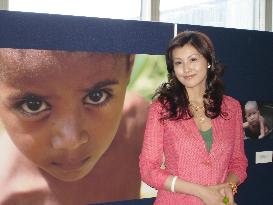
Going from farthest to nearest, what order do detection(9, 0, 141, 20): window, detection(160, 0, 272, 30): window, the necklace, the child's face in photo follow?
detection(160, 0, 272, 30): window → detection(9, 0, 141, 20): window → the child's face in photo → the necklace

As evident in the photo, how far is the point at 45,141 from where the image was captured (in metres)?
1.79

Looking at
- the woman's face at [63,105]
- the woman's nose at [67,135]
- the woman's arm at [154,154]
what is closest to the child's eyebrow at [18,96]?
the woman's face at [63,105]

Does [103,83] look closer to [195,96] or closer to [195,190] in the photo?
[195,96]

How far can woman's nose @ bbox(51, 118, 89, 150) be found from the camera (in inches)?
71.2

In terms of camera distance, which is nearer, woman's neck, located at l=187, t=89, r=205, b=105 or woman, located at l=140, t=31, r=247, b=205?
woman, located at l=140, t=31, r=247, b=205

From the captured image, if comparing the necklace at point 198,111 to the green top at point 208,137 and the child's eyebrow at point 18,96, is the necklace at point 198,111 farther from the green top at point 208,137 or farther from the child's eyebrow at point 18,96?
the child's eyebrow at point 18,96

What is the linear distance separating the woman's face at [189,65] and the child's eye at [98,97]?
476mm

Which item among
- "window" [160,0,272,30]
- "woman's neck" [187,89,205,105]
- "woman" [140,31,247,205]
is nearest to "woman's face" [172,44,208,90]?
"woman" [140,31,247,205]

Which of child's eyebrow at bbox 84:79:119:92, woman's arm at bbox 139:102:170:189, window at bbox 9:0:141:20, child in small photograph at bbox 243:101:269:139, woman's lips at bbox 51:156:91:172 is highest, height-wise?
window at bbox 9:0:141:20

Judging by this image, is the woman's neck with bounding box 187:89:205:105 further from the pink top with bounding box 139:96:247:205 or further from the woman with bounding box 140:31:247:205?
the pink top with bounding box 139:96:247:205

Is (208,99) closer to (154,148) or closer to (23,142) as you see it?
(154,148)

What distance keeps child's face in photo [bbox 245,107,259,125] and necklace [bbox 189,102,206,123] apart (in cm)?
81

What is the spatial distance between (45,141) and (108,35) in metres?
0.63

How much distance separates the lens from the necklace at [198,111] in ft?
5.50
